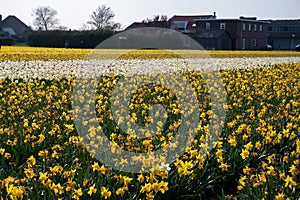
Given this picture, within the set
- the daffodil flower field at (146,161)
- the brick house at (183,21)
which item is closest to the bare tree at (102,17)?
the brick house at (183,21)

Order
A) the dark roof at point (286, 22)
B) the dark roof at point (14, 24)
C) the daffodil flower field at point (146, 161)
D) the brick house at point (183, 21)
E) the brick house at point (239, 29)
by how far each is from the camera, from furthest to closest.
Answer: the dark roof at point (14, 24)
the dark roof at point (286, 22)
the brick house at point (183, 21)
the brick house at point (239, 29)
the daffodil flower field at point (146, 161)

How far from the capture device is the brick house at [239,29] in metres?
56.8

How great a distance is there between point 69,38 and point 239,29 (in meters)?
24.7

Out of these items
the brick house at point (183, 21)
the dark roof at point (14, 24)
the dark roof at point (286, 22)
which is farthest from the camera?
the dark roof at point (14, 24)

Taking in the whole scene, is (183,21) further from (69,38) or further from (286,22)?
(69,38)

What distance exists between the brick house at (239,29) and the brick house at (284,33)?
50.2 ft

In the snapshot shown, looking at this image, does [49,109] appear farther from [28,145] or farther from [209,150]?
[209,150]

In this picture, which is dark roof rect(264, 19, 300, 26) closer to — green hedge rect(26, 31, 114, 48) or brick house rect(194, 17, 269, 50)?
brick house rect(194, 17, 269, 50)

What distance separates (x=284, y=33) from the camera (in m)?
76.9

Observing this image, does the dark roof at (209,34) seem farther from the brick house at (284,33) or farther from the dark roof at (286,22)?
the dark roof at (286,22)

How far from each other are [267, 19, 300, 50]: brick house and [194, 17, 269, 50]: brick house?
50.2ft

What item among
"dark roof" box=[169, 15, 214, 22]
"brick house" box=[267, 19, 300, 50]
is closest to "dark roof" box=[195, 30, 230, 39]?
"dark roof" box=[169, 15, 214, 22]

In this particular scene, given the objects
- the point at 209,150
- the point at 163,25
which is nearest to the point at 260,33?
the point at 163,25

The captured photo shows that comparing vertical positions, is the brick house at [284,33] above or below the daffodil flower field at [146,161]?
above
